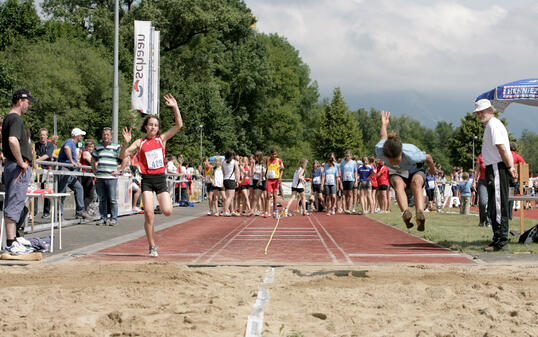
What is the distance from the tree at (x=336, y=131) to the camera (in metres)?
70.7

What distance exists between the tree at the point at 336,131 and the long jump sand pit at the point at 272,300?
64.1 meters

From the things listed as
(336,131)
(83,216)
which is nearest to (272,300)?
(83,216)

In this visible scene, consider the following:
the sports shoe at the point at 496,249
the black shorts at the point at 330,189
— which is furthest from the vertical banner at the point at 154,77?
the sports shoe at the point at 496,249

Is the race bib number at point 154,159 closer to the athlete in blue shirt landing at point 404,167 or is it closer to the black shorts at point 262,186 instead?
the athlete in blue shirt landing at point 404,167

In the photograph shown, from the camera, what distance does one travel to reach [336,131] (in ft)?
232

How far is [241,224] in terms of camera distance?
50.0ft

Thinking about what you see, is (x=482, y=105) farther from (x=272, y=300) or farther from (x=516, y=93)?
(x=272, y=300)

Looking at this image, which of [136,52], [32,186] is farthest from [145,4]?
[32,186]

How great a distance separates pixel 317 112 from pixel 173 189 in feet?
195

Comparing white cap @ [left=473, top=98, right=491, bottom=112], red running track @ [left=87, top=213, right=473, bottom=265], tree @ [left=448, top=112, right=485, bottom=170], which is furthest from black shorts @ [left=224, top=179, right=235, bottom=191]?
tree @ [left=448, top=112, right=485, bottom=170]

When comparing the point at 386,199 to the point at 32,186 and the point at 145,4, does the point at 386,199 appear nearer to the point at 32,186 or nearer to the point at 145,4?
the point at 32,186

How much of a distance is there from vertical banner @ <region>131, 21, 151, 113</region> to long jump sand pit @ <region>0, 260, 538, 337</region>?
16248mm

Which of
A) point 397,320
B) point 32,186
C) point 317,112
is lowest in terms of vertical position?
point 397,320

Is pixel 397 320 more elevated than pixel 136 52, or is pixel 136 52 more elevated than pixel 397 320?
pixel 136 52
